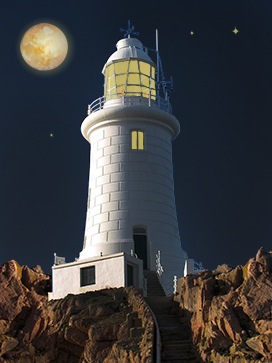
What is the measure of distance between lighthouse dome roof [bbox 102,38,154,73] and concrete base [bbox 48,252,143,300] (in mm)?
15430

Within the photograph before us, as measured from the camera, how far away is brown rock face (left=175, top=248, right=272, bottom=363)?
18.2 metres

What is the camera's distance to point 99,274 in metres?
26.5

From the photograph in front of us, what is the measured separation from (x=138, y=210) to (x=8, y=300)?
31.0 feet

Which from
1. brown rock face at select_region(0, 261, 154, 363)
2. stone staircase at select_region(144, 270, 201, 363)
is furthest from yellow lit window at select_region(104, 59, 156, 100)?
stone staircase at select_region(144, 270, 201, 363)

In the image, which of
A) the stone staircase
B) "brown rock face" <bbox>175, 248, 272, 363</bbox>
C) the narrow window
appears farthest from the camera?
the narrow window

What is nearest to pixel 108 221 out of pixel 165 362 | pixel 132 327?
pixel 132 327

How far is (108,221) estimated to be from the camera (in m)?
31.9

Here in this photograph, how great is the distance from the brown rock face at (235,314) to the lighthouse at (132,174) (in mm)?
8859

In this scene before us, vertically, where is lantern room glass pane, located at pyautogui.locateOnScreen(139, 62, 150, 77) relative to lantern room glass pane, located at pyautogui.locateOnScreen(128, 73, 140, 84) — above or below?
above

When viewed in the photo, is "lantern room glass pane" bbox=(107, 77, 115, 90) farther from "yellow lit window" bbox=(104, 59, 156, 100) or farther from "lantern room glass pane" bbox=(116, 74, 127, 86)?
"lantern room glass pane" bbox=(116, 74, 127, 86)

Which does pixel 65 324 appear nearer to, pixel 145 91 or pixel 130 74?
pixel 145 91

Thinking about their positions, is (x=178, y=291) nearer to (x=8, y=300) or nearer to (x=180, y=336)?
(x=180, y=336)

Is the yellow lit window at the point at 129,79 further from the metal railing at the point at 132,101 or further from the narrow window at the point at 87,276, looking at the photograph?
the narrow window at the point at 87,276

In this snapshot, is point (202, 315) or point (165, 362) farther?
point (202, 315)
